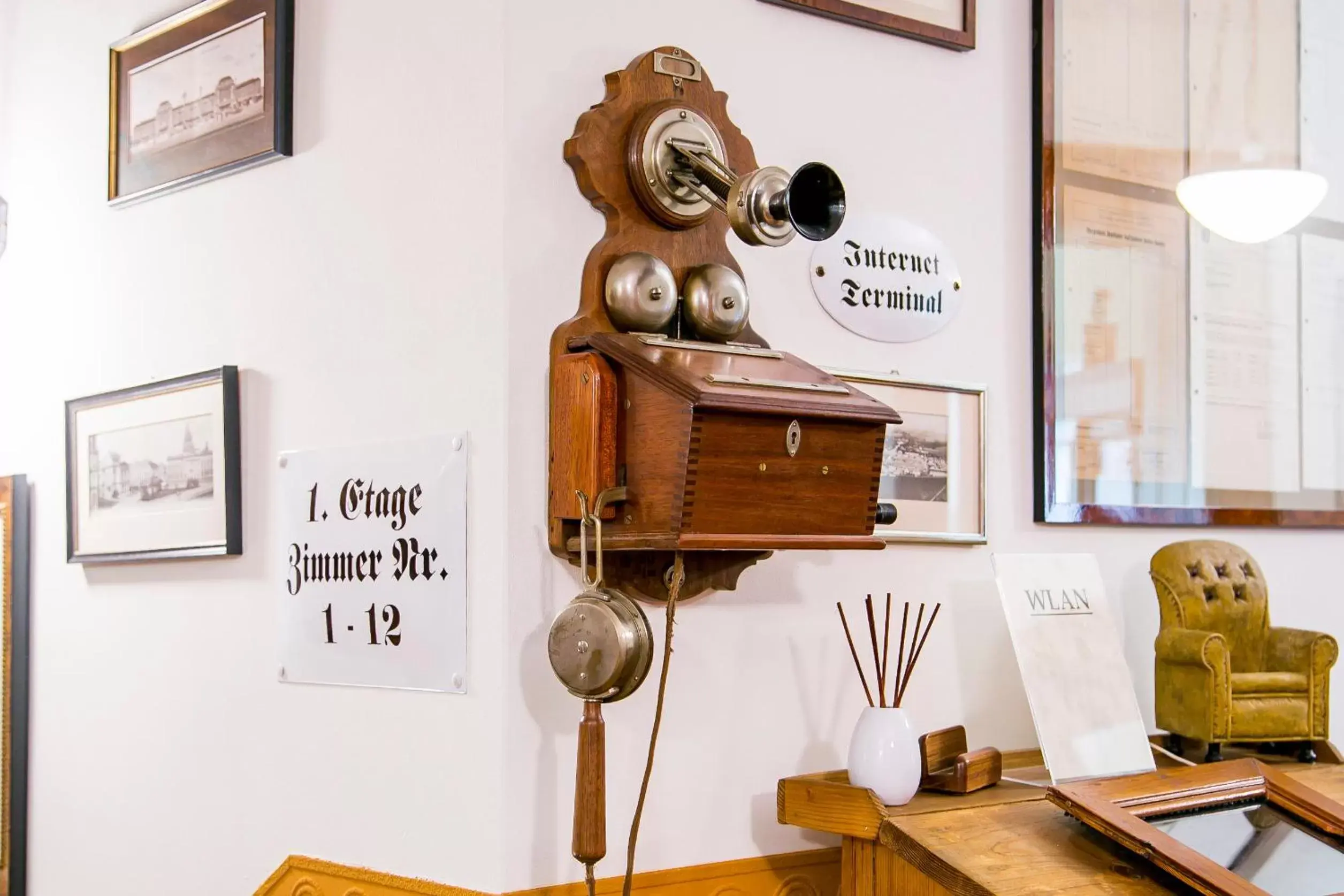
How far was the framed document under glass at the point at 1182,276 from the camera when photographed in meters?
2.68

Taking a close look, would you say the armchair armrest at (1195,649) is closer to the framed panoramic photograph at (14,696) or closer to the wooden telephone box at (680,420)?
the wooden telephone box at (680,420)

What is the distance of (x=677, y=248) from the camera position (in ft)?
7.17

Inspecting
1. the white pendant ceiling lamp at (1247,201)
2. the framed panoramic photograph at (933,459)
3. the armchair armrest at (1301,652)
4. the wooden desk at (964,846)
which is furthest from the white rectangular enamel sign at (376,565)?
the white pendant ceiling lamp at (1247,201)

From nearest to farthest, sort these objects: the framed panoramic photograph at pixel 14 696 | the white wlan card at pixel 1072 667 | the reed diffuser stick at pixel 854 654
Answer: the reed diffuser stick at pixel 854 654 < the white wlan card at pixel 1072 667 < the framed panoramic photograph at pixel 14 696

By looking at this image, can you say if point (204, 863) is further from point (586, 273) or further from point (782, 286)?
point (782, 286)

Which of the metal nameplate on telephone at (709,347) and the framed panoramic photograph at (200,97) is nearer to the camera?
the metal nameplate on telephone at (709,347)

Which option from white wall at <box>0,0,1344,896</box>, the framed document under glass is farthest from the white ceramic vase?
the framed document under glass

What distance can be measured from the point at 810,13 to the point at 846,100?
0.51ft

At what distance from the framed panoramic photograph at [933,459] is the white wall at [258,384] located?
714 mm

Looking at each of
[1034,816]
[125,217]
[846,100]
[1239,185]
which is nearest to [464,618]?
[1034,816]

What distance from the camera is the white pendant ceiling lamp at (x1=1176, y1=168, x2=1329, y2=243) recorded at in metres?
2.89

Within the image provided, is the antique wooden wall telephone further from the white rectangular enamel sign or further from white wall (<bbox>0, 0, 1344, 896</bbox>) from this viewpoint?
the white rectangular enamel sign

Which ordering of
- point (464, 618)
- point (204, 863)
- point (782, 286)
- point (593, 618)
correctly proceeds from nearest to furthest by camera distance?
point (593, 618)
point (464, 618)
point (782, 286)
point (204, 863)

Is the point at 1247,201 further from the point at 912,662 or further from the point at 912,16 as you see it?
the point at 912,662
